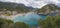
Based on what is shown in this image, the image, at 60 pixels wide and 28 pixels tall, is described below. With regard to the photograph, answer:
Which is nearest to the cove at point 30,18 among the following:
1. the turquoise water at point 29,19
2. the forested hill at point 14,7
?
the turquoise water at point 29,19

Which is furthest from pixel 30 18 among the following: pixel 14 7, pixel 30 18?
pixel 14 7

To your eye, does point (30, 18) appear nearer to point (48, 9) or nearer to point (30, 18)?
point (30, 18)

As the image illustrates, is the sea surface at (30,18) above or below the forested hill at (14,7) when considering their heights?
below

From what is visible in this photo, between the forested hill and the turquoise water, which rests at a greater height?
the forested hill

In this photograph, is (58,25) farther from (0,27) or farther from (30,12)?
(0,27)

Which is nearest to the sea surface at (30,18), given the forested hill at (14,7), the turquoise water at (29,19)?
the turquoise water at (29,19)

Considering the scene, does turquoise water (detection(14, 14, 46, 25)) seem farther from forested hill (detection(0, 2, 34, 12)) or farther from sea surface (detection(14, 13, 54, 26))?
forested hill (detection(0, 2, 34, 12))

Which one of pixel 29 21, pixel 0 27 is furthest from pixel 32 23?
pixel 0 27

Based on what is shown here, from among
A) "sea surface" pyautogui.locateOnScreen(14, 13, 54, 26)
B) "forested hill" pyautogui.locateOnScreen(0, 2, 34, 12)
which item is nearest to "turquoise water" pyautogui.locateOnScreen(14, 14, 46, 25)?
"sea surface" pyautogui.locateOnScreen(14, 13, 54, 26)

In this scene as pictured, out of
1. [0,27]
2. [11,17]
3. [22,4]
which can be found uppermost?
[22,4]

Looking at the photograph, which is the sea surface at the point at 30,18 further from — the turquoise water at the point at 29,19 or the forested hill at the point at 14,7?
the forested hill at the point at 14,7

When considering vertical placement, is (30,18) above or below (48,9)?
below
